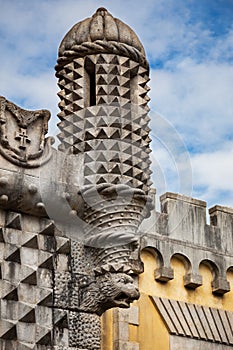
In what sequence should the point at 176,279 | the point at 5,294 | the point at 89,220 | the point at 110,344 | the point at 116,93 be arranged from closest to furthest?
the point at 5,294
the point at 89,220
the point at 116,93
the point at 110,344
the point at 176,279

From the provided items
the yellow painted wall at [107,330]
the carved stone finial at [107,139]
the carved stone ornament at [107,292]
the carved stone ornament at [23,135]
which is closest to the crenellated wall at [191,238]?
the yellow painted wall at [107,330]

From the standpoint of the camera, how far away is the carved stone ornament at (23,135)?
10.9 metres

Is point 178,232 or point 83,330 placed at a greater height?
point 178,232

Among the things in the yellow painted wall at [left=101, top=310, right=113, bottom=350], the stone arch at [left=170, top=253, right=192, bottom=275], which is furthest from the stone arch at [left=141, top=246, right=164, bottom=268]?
the yellow painted wall at [left=101, top=310, right=113, bottom=350]

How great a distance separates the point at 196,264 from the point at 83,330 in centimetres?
605

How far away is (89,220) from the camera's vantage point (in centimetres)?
1141

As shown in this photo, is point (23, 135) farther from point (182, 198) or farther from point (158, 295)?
point (182, 198)

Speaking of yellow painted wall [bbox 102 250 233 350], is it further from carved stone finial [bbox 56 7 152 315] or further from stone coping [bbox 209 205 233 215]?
carved stone finial [bbox 56 7 152 315]

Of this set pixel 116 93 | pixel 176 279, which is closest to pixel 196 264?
pixel 176 279

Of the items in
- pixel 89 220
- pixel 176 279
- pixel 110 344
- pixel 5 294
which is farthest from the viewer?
pixel 176 279

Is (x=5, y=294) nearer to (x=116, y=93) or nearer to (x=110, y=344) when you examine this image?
(x=116, y=93)

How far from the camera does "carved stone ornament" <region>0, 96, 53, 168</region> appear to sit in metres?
10.9

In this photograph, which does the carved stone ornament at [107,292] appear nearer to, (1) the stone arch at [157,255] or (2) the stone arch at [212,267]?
(1) the stone arch at [157,255]

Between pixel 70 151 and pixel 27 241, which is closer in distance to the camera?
pixel 27 241
